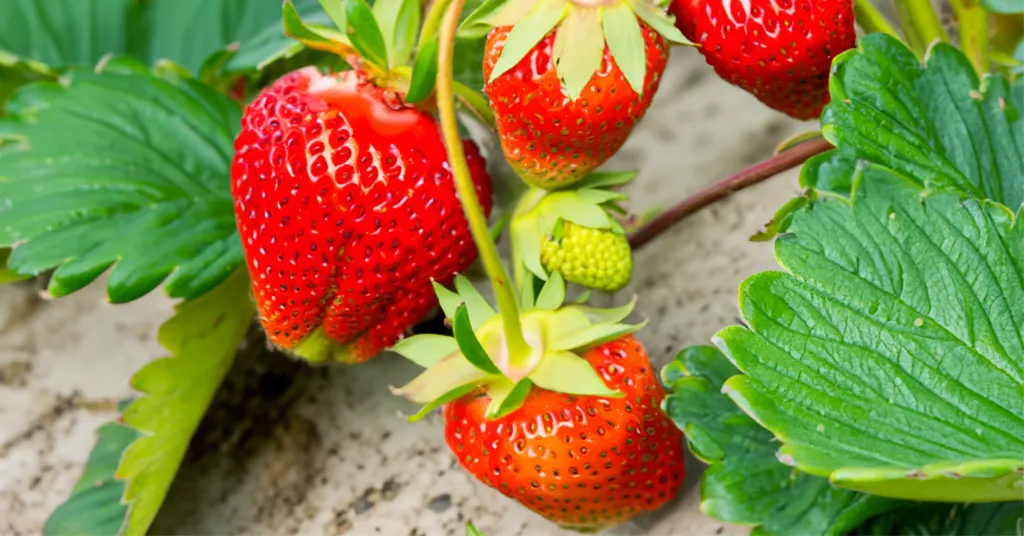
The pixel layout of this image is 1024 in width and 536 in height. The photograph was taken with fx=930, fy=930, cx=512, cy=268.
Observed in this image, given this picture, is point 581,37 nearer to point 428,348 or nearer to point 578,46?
point 578,46

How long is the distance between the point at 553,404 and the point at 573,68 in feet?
0.90

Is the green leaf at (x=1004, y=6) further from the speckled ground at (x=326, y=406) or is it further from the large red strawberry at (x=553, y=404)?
the large red strawberry at (x=553, y=404)

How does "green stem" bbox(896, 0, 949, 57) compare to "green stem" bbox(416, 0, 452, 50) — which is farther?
"green stem" bbox(896, 0, 949, 57)

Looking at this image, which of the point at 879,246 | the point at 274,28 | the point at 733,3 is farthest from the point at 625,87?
the point at 274,28

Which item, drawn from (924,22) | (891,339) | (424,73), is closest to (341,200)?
(424,73)

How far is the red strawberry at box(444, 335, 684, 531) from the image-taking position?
0.77 meters

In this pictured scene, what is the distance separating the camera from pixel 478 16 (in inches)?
30.9

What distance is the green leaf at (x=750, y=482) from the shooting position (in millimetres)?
731

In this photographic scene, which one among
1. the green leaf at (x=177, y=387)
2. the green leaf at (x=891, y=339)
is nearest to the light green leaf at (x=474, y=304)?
the green leaf at (x=891, y=339)

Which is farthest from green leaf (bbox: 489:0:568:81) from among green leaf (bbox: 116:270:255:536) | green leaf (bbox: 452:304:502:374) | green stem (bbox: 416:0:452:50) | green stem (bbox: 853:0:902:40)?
green leaf (bbox: 116:270:255:536)

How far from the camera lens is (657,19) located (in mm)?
768

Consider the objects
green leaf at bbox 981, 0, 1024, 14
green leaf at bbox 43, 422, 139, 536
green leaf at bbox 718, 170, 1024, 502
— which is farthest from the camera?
green leaf at bbox 43, 422, 139, 536

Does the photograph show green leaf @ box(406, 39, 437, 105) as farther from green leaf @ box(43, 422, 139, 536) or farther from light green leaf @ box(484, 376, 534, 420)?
green leaf @ box(43, 422, 139, 536)

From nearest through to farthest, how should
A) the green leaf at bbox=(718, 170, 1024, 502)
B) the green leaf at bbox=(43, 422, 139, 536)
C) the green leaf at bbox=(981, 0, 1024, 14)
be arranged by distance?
the green leaf at bbox=(718, 170, 1024, 502), the green leaf at bbox=(981, 0, 1024, 14), the green leaf at bbox=(43, 422, 139, 536)
